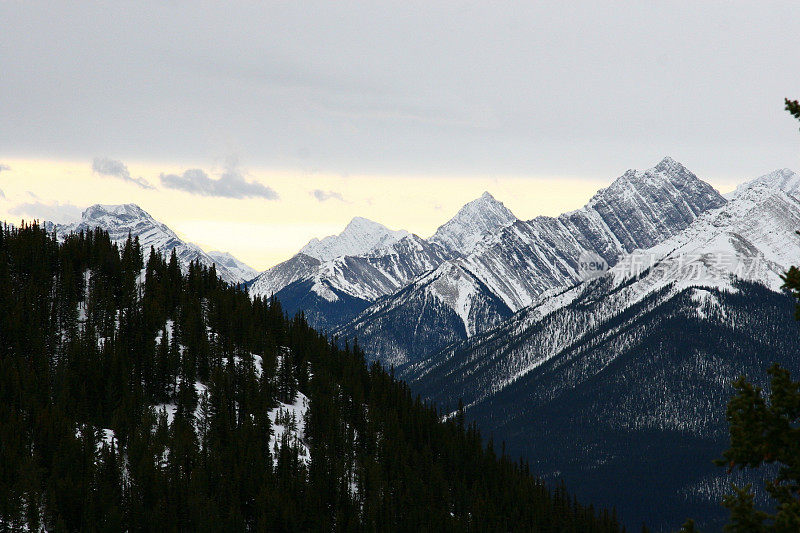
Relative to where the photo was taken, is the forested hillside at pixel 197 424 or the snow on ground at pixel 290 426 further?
the snow on ground at pixel 290 426

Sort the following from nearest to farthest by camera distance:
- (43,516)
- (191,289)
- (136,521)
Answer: (43,516)
(136,521)
(191,289)

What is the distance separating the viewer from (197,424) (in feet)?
433

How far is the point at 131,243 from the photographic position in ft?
619

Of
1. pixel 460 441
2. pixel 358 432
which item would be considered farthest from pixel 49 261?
pixel 460 441

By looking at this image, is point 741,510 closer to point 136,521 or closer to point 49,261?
point 136,521

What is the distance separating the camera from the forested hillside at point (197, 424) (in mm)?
108750

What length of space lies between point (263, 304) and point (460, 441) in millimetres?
60073

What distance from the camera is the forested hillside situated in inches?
4281

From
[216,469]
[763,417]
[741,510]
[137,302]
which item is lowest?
[741,510]

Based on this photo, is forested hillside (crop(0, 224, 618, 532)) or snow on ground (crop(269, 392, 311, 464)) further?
snow on ground (crop(269, 392, 311, 464))

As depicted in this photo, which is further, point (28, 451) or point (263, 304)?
point (263, 304)

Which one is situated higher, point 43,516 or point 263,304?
point 263,304

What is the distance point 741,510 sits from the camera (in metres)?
22.2

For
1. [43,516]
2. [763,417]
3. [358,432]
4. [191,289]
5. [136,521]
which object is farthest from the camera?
[191,289]
